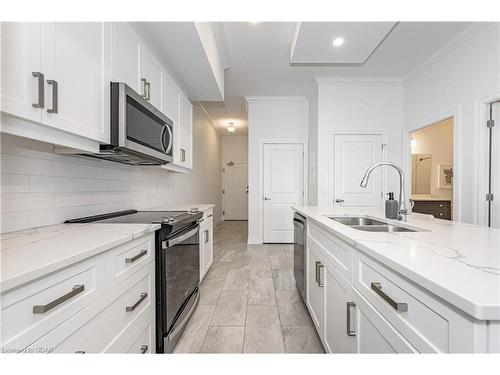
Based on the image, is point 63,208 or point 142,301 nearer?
point 142,301

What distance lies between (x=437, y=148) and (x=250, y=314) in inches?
208

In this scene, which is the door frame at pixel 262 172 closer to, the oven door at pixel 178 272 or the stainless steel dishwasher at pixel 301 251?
the stainless steel dishwasher at pixel 301 251

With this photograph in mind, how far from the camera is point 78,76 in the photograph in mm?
1159

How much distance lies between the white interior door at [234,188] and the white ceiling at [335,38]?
17.7 ft

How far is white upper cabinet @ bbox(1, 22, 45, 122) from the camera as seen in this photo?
2.70 ft

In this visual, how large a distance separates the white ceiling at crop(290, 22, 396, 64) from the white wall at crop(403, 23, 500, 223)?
3.28ft

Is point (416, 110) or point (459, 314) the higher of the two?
point (416, 110)

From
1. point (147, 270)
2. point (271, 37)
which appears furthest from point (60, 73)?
point (271, 37)

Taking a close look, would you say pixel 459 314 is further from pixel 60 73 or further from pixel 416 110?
pixel 416 110

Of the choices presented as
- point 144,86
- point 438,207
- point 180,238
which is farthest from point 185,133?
point 438,207

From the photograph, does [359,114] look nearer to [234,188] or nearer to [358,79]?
[358,79]

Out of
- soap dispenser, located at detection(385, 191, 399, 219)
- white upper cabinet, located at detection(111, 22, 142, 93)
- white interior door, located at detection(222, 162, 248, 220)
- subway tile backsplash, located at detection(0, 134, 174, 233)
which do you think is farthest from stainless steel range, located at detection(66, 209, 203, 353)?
white interior door, located at detection(222, 162, 248, 220)

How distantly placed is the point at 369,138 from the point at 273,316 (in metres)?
3.18

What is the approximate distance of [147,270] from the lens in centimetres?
135
